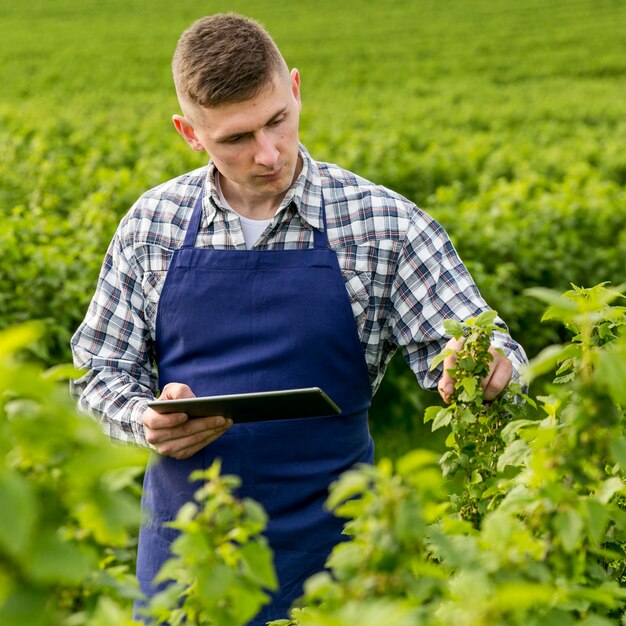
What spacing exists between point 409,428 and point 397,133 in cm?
681

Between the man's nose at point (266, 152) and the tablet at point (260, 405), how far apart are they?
57 cm

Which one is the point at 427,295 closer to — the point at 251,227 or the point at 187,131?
the point at 251,227

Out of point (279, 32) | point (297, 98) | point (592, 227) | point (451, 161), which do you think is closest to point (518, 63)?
point (279, 32)

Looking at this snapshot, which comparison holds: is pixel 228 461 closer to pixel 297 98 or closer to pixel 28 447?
pixel 297 98

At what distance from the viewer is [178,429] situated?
2.23 meters

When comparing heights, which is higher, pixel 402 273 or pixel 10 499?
pixel 10 499

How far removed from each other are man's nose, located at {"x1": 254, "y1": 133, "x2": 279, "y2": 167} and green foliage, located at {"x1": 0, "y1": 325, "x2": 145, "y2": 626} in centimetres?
130

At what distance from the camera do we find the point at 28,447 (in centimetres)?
104

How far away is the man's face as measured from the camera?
91.1 inches

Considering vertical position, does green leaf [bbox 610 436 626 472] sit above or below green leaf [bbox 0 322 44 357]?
below

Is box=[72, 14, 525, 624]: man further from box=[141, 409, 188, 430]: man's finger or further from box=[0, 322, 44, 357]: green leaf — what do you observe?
box=[0, 322, 44, 357]: green leaf

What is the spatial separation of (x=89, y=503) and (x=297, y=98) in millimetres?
1598

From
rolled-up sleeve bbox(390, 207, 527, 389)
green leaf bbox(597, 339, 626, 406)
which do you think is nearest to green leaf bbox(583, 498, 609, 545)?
green leaf bbox(597, 339, 626, 406)

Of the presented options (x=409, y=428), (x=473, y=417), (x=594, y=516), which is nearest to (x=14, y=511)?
(x=594, y=516)
